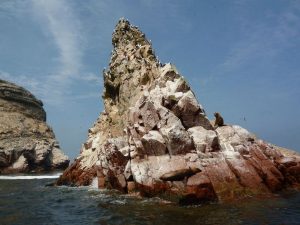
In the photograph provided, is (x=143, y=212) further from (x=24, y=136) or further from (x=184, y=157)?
(x=24, y=136)

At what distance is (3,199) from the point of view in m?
38.2

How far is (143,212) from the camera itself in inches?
1057

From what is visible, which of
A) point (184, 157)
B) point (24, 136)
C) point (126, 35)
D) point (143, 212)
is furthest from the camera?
point (24, 136)

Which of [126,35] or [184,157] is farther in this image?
[126,35]

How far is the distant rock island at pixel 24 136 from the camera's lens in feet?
320

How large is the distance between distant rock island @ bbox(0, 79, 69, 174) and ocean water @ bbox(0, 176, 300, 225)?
2635 inches

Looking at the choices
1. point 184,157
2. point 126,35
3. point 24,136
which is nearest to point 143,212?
point 184,157

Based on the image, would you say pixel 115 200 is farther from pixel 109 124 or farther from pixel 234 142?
pixel 109 124

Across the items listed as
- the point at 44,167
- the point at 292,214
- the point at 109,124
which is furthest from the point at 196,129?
the point at 44,167

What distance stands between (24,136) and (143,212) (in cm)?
8842

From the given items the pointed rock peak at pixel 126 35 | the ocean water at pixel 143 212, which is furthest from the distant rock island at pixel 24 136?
the ocean water at pixel 143 212

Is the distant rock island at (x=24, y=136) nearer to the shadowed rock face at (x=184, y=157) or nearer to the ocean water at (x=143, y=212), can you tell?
the shadowed rock face at (x=184, y=157)

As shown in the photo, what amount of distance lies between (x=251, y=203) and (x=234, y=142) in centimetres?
890

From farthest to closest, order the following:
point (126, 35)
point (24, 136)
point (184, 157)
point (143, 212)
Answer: point (24, 136) → point (126, 35) → point (184, 157) → point (143, 212)
